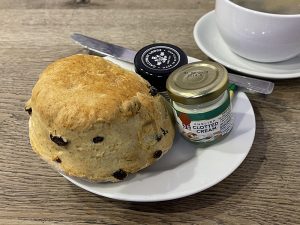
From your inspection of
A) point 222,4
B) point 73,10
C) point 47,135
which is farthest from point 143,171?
point 73,10

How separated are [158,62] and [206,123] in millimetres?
173

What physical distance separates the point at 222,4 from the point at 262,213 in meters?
0.41

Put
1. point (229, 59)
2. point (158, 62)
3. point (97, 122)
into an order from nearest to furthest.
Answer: point (97, 122)
point (158, 62)
point (229, 59)

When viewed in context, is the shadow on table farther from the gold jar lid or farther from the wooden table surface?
the gold jar lid

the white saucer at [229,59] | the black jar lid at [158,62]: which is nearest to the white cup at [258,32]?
the white saucer at [229,59]

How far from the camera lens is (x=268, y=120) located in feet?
2.73

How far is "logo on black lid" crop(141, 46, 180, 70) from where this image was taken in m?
0.83

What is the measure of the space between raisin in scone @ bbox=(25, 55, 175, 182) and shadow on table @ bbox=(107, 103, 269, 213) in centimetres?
6

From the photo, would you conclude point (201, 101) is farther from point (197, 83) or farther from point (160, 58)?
point (160, 58)

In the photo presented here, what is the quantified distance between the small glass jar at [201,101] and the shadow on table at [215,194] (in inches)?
2.5

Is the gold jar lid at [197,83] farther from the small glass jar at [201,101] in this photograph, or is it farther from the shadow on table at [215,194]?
the shadow on table at [215,194]

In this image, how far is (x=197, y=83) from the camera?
721 millimetres

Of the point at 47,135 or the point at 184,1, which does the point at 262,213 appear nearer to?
the point at 47,135

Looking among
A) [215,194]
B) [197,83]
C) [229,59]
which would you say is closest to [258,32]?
[229,59]
